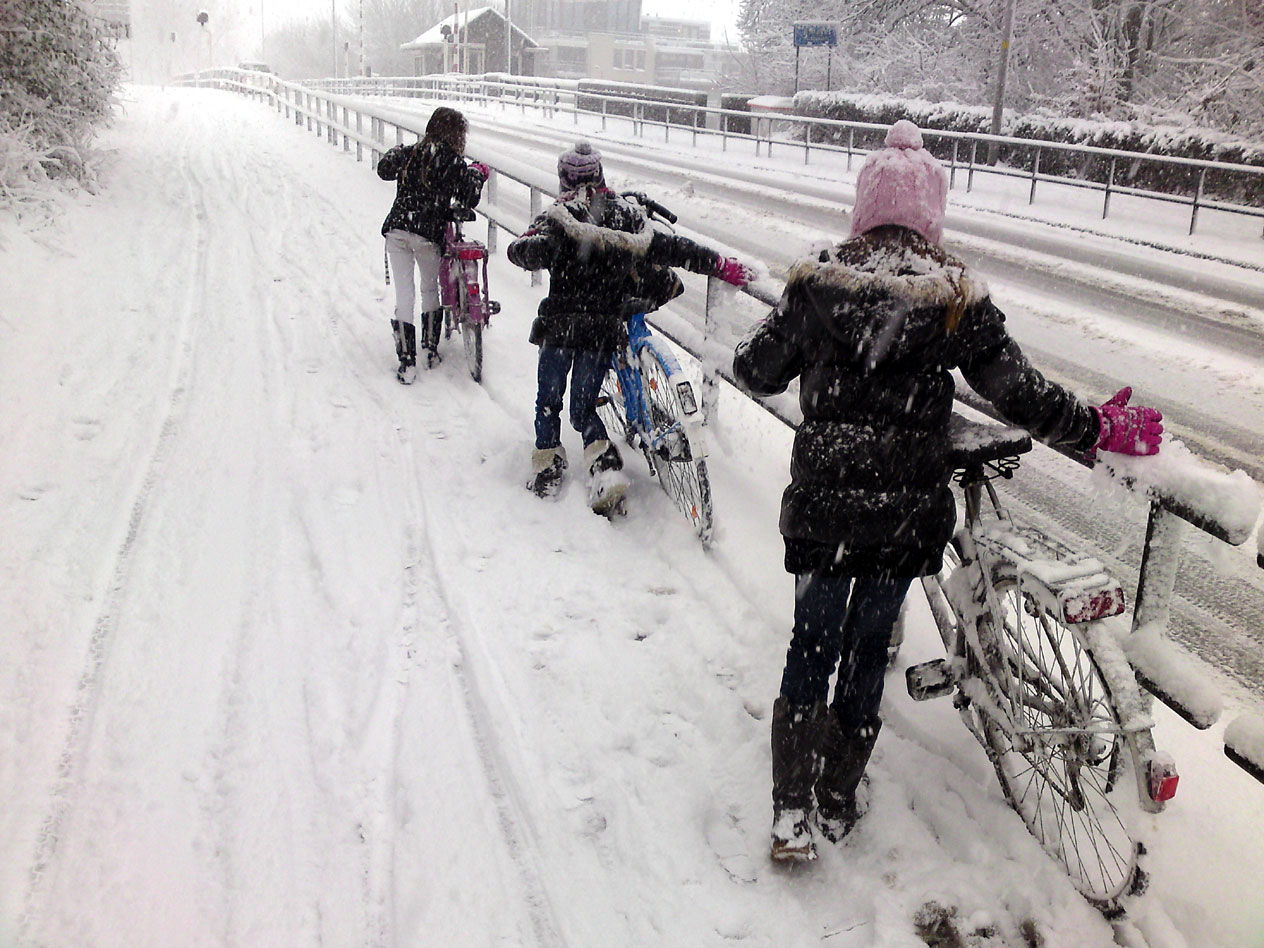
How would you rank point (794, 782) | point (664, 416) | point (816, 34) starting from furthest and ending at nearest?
point (816, 34)
point (664, 416)
point (794, 782)

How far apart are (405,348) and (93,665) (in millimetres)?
3713

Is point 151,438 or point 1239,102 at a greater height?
point 1239,102

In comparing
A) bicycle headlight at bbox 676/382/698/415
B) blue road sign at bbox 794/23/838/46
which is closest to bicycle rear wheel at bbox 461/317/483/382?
bicycle headlight at bbox 676/382/698/415

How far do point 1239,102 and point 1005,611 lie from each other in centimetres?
2017

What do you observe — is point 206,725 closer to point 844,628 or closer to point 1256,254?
point 844,628

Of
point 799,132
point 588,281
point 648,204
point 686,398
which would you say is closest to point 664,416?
point 686,398

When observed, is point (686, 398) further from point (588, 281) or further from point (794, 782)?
point (794, 782)

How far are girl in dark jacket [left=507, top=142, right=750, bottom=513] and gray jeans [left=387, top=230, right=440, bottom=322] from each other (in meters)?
→ 2.35

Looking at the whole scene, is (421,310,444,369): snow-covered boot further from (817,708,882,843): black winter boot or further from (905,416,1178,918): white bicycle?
(817,708,882,843): black winter boot

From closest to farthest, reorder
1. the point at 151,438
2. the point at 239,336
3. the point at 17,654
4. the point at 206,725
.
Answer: the point at 206,725 < the point at 17,654 < the point at 151,438 < the point at 239,336

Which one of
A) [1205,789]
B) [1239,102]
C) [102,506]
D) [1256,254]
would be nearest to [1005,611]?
[1205,789]

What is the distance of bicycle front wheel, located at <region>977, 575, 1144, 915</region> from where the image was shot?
2.62 m

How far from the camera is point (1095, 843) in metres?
2.76

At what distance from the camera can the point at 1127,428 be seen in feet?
8.59
